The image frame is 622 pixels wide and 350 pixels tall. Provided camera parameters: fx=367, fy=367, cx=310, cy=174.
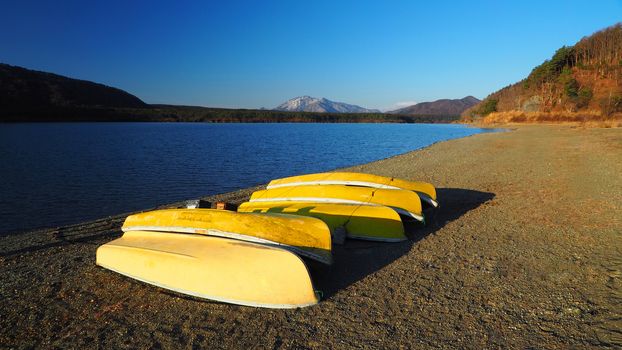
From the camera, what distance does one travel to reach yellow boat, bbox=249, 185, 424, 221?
7.27m

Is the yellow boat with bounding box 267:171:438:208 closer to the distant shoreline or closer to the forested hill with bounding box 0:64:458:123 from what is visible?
the distant shoreline

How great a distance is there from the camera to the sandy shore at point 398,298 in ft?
12.2

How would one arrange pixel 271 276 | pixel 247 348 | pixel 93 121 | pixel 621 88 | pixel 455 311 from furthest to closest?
pixel 93 121, pixel 621 88, pixel 271 276, pixel 455 311, pixel 247 348

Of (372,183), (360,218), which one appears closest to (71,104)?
(372,183)

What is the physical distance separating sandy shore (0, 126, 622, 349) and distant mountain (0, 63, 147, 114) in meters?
109

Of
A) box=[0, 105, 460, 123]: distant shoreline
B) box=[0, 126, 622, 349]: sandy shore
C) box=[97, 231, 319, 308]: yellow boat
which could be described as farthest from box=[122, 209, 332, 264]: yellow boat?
box=[0, 105, 460, 123]: distant shoreline

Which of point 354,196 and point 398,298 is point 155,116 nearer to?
point 354,196

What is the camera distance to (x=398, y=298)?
446cm

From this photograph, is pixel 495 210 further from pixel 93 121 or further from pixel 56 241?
pixel 93 121

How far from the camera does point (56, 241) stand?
25.7 feet

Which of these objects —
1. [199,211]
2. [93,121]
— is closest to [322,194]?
[199,211]

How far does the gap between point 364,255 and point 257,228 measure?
6.19ft

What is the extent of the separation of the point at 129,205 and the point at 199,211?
26.0 feet

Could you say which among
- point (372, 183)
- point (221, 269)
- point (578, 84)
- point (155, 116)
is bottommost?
point (221, 269)
